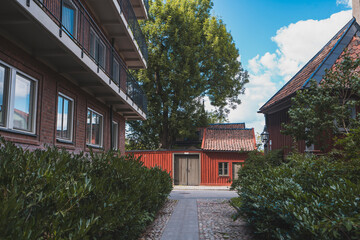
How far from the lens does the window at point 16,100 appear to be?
20.2 ft

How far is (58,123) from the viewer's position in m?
8.72

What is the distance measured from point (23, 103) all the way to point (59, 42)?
1614 mm

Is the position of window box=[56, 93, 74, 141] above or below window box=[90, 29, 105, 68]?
below

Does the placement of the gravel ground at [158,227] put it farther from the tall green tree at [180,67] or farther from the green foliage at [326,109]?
the tall green tree at [180,67]

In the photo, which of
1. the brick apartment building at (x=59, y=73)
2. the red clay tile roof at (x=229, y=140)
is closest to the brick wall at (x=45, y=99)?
the brick apartment building at (x=59, y=73)

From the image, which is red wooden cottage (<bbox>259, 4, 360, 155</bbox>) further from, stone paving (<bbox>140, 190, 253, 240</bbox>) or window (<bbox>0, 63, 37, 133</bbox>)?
window (<bbox>0, 63, 37, 133</bbox>)

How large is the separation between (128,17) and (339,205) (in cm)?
1180

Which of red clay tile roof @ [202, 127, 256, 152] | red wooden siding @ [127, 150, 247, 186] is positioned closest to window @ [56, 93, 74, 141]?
red wooden siding @ [127, 150, 247, 186]

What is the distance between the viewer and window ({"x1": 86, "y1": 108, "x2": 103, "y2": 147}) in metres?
11.3

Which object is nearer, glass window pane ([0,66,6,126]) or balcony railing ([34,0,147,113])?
glass window pane ([0,66,6,126])

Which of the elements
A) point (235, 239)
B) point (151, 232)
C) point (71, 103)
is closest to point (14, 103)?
point (71, 103)

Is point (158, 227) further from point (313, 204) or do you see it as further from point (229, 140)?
point (229, 140)

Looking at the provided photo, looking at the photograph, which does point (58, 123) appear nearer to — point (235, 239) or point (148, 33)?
point (235, 239)

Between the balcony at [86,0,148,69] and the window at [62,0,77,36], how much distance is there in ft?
5.33
